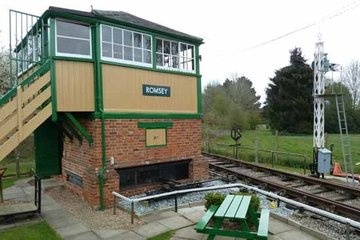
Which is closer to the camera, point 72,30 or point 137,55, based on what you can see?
point 72,30

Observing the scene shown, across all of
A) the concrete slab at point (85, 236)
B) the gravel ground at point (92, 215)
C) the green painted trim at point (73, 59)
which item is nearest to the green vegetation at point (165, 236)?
the gravel ground at point (92, 215)

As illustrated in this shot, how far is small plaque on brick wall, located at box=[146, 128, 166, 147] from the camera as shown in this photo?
9383 millimetres

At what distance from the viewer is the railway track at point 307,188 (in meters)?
7.59

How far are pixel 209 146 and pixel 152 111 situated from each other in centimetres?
1083

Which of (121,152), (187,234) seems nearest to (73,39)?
(121,152)

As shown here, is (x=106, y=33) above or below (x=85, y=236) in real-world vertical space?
above

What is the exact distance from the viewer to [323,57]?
42.0 ft

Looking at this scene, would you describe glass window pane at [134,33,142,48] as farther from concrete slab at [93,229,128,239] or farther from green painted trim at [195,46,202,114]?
concrete slab at [93,229,128,239]

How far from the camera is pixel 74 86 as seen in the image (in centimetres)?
808

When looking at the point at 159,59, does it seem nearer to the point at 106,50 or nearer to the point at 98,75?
the point at 106,50

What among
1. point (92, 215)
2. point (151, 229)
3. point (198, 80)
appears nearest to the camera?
point (151, 229)

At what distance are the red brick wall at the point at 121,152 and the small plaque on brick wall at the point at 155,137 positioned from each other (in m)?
0.14

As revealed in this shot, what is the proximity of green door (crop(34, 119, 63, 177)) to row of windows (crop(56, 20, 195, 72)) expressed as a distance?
420 centimetres

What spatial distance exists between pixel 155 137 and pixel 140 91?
1.39 metres
